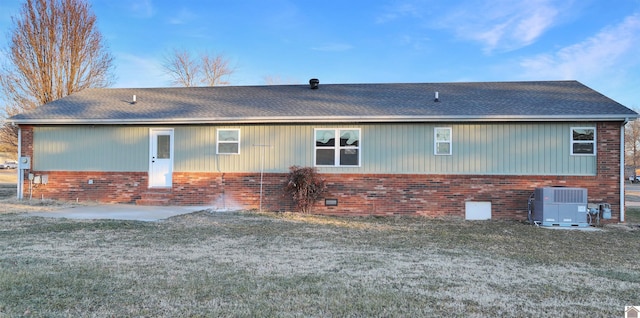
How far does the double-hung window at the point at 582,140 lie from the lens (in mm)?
10617

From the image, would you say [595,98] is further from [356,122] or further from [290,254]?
[290,254]

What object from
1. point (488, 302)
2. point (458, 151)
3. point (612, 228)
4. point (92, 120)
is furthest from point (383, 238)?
point (92, 120)

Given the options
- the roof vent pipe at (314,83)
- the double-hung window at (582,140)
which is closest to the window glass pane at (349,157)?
the roof vent pipe at (314,83)

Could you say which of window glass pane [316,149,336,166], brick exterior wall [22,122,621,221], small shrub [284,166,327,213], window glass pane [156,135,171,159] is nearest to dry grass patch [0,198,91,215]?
brick exterior wall [22,122,621,221]

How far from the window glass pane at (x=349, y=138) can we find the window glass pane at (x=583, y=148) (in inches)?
222

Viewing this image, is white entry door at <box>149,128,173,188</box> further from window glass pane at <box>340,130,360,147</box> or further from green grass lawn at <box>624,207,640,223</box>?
green grass lawn at <box>624,207,640,223</box>

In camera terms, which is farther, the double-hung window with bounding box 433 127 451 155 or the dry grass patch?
the double-hung window with bounding box 433 127 451 155

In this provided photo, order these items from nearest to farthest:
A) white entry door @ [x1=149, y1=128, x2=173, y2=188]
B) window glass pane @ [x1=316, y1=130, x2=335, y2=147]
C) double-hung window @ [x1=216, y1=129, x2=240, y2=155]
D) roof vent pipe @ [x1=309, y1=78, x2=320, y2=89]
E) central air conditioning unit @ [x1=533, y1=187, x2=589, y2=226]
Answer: central air conditioning unit @ [x1=533, y1=187, x2=589, y2=226]
window glass pane @ [x1=316, y1=130, x2=335, y2=147]
double-hung window @ [x1=216, y1=129, x2=240, y2=155]
white entry door @ [x1=149, y1=128, x2=173, y2=188]
roof vent pipe @ [x1=309, y1=78, x2=320, y2=89]

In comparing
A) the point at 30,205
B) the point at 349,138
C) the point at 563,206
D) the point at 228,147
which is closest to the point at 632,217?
the point at 563,206

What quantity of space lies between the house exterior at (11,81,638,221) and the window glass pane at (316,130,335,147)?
0.03 m

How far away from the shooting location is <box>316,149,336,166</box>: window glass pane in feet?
37.8

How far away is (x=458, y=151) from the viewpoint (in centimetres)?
1105

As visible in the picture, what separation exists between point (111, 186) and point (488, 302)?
11.4 m

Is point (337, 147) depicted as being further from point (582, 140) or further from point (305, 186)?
point (582, 140)
